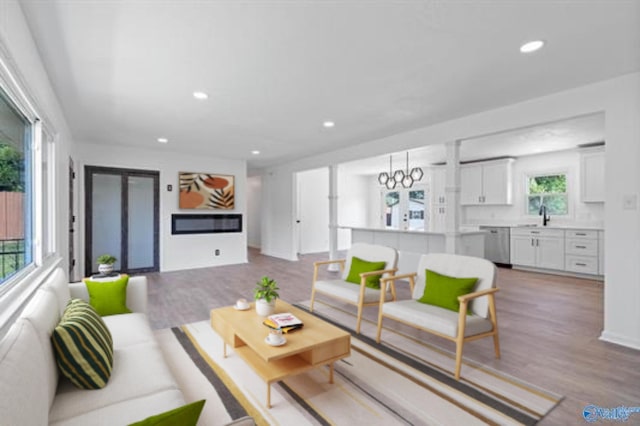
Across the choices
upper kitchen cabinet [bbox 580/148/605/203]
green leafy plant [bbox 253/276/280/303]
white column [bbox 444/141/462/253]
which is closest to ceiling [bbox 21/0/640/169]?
white column [bbox 444/141/462/253]

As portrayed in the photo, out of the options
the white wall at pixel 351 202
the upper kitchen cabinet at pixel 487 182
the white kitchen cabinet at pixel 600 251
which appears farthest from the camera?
the white wall at pixel 351 202

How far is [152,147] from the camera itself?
20.5 feet

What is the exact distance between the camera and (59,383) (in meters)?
1.52

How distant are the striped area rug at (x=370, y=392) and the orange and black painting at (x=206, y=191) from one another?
450 cm

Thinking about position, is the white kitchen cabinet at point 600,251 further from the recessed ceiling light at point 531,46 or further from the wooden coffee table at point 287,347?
the wooden coffee table at point 287,347

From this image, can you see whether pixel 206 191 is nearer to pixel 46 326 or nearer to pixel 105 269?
pixel 105 269

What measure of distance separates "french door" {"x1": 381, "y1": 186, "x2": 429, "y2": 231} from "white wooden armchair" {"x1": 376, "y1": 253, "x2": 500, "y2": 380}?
6.14m

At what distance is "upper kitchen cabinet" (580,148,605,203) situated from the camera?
587 centimetres

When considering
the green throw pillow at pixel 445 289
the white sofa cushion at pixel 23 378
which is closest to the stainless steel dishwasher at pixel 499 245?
the green throw pillow at pixel 445 289

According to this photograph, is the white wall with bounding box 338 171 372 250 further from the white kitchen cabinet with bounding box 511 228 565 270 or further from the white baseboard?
the white baseboard

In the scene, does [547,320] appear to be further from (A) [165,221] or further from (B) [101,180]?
(B) [101,180]

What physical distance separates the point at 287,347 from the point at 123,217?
18.2 ft

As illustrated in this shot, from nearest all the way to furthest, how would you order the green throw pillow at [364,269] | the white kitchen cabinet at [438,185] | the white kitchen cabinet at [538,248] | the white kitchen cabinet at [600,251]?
the green throw pillow at [364,269] → the white kitchen cabinet at [600,251] → the white kitchen cabinet at [538,248] → the white kitchen cabinet at [438,185]

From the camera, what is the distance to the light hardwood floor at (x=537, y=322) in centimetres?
221
